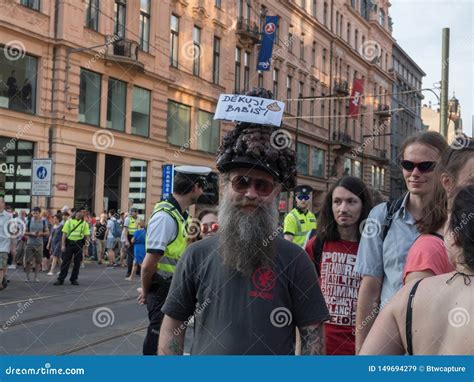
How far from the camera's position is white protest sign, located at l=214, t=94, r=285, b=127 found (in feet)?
7.41

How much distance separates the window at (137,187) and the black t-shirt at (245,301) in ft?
60.7

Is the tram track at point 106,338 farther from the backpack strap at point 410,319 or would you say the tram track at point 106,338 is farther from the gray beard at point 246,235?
the backpack strap at point 410,319

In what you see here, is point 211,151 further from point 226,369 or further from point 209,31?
point 226,369

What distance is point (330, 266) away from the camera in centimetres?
365

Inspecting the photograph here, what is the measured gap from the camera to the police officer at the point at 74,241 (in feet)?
42.6

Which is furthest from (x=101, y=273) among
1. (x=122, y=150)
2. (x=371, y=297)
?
(x=371, y=297)

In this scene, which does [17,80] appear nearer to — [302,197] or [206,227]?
[302,197]

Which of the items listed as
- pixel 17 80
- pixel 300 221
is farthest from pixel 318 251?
pixel 17 80

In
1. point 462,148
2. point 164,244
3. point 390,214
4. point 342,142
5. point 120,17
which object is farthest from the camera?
point 120,17

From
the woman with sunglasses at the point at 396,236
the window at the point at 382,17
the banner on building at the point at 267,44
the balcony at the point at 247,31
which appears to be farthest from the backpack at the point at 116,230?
the woman with sunglasses at the point at 396,236

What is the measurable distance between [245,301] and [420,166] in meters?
1.26

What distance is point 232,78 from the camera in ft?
73.7

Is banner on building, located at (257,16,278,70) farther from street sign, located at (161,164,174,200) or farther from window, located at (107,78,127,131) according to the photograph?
window, located at (107,78,127,131)

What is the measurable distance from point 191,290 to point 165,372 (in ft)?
1.02
